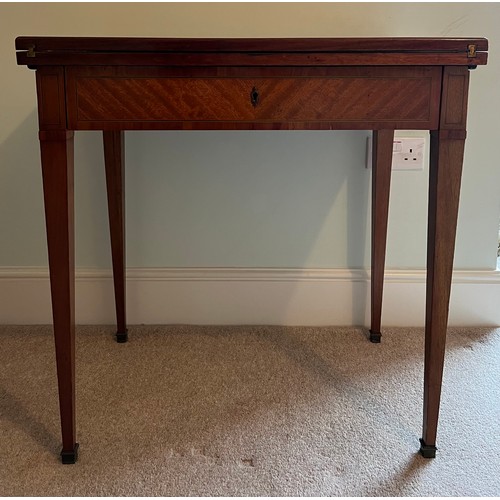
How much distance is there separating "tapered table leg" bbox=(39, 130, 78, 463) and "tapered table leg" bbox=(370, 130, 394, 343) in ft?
2.38

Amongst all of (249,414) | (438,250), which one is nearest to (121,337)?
(249,414)

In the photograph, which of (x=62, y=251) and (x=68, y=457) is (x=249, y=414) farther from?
(x=62, y=251)

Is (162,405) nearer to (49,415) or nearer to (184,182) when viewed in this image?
(49,415)

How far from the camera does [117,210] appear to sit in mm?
1356

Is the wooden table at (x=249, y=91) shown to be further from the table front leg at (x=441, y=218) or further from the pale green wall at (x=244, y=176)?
the pale green wall at (x=244, y=176)

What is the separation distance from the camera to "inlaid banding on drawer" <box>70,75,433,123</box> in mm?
864

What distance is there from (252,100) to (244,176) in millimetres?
589

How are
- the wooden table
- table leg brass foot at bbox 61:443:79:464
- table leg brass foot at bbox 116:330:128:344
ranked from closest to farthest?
the wooden table
table leg brass foot at bbox 61:443:79:464
table leg brass foot at bbox 116:330:128:344

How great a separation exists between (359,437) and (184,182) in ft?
2.50

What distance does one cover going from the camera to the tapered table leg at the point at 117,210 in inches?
51.6

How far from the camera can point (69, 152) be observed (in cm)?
89

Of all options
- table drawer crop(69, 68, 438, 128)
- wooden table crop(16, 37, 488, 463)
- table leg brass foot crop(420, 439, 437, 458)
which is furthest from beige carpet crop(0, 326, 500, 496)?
table drawer crop(69, 68, 438, 128)

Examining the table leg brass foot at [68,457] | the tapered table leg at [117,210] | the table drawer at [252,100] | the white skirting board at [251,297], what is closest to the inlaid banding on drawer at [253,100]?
the table drawer at [252,100]

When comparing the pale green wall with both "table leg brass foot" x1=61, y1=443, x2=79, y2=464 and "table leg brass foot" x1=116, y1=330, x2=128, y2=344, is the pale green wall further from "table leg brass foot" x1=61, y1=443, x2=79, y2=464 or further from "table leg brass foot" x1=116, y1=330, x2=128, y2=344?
"table leg brass foot" x1=61, y1=443, x2=79, y2=464
